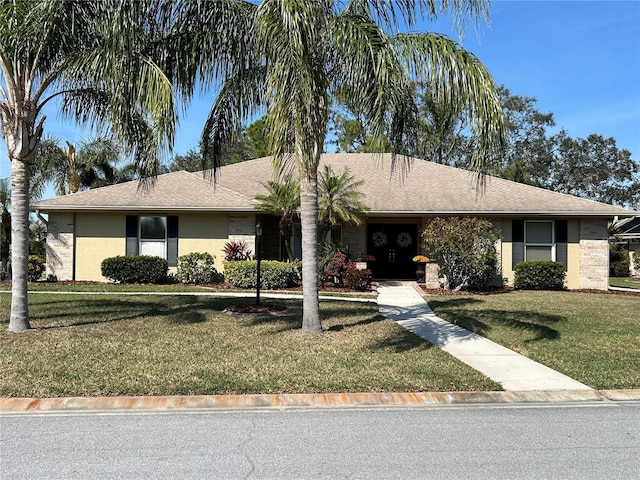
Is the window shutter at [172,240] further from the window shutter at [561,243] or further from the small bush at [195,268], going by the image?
the window shutter at [561,243]

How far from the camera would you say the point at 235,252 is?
57.4ft

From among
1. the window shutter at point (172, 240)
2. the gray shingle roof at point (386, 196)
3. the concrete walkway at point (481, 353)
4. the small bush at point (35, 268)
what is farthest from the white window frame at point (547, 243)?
the small bush at point (35, 268)

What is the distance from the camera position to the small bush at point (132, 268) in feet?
57.0

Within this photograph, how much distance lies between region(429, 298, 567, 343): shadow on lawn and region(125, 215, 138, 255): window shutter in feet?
33.9

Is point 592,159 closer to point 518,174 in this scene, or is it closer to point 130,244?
point 518,174

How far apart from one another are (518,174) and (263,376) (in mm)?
27318

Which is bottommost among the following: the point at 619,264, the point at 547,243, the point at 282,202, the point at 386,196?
the point at 619,264

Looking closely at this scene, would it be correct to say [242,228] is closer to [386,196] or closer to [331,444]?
[386,196]

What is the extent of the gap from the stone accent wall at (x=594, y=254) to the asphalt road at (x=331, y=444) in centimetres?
1357

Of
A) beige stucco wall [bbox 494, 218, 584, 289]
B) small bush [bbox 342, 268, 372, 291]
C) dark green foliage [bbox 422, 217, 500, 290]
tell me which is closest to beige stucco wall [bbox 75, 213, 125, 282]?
small bush [bbox 342, 268, 372, 291]

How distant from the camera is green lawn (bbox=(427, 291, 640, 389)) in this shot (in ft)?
24.2

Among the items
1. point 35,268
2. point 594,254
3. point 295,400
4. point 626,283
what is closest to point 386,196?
point 594,254

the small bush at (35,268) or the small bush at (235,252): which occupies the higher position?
the small bush at (235,252)

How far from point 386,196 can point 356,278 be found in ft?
13.6
